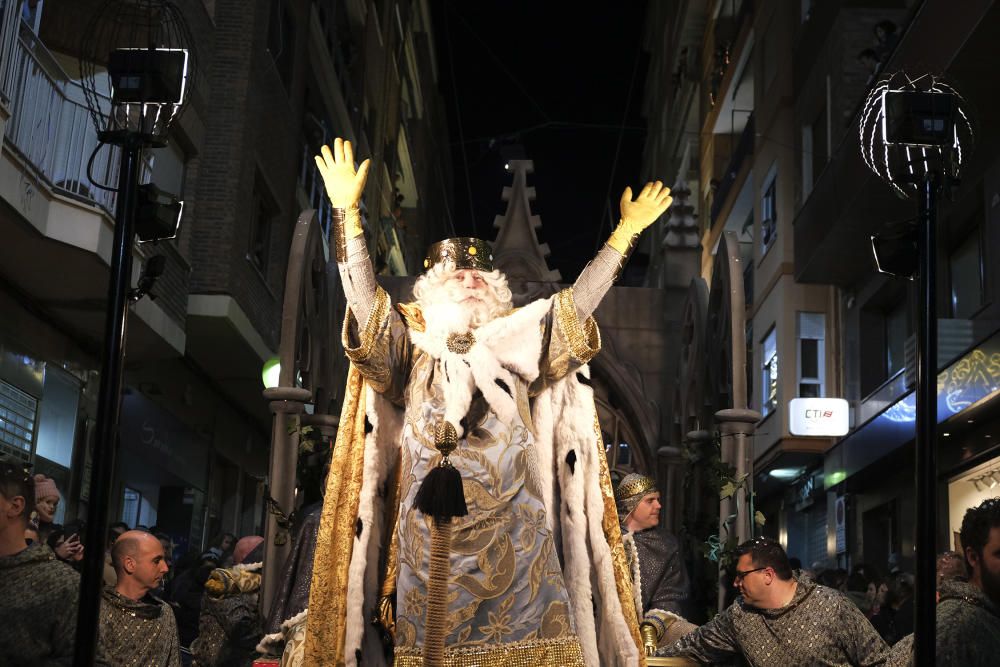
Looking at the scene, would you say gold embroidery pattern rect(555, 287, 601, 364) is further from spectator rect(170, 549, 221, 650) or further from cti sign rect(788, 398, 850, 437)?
cti sign rect(788, 398, 850, 437)

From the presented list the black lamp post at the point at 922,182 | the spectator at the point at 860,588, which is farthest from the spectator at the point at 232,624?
the spectator at the point at 860,588

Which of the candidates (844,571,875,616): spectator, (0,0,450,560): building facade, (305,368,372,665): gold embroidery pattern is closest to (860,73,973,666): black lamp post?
(305,368,372,665): gold embroidery pattern

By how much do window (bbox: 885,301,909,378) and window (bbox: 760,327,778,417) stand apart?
3.01 meters

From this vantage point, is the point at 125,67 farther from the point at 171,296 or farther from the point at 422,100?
the point at 422,100

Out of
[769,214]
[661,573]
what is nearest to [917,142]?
[661,573]

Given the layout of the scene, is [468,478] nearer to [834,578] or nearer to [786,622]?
[786,622]

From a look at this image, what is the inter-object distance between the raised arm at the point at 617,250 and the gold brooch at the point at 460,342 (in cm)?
57

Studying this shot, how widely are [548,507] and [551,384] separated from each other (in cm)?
66

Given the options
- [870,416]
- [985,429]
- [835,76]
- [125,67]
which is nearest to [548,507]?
[125,67]

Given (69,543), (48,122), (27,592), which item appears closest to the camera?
(27,592)

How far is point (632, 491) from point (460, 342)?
2.43 meters

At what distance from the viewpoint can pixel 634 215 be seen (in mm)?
7062

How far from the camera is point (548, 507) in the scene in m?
6.73

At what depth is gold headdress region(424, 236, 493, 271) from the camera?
7.19m
